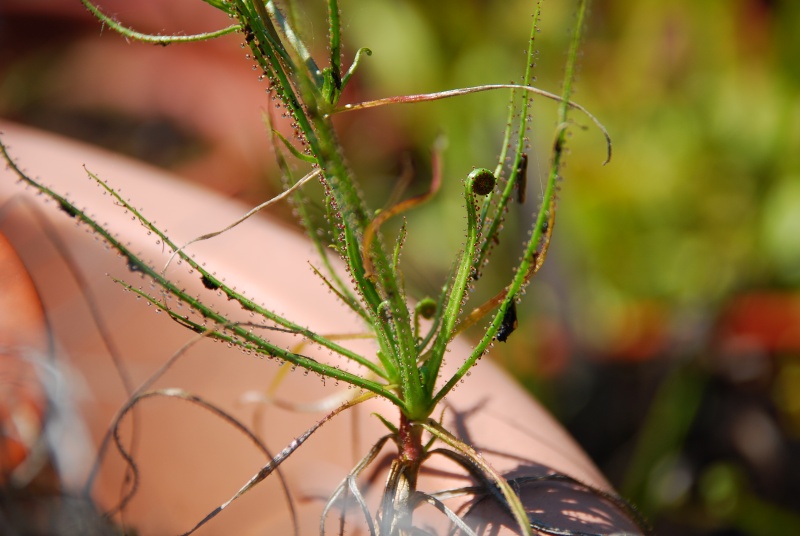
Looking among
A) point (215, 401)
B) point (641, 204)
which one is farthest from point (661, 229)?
point (215, 401)

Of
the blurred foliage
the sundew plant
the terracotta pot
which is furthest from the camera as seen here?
the blurred foliage

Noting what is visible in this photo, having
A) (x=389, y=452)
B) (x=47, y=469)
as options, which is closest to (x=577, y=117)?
(x=389, y=452)

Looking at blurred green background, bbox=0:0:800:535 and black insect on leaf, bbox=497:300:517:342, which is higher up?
blurred green background, bbox=0:0:800:535

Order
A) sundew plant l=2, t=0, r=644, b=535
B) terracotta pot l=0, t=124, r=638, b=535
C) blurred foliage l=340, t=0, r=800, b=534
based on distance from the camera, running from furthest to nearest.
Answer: blurred foliage l=340, t=0, r=800, b=534 < terracotta pot l=0, t=124, r=638, b=535 < sundew plant l=2, t=0, r=644, b=535

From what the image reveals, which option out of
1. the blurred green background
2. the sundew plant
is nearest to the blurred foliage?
the blurred green background

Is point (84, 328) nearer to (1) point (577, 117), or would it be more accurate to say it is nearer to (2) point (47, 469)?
(2) point (47, 469)

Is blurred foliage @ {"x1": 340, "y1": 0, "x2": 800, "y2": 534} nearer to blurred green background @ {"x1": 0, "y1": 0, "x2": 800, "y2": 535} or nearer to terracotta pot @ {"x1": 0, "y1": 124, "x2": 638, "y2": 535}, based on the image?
blurred green background @ {"x1": 0, "y1": 0, "x2": 800, "y2": 535}
